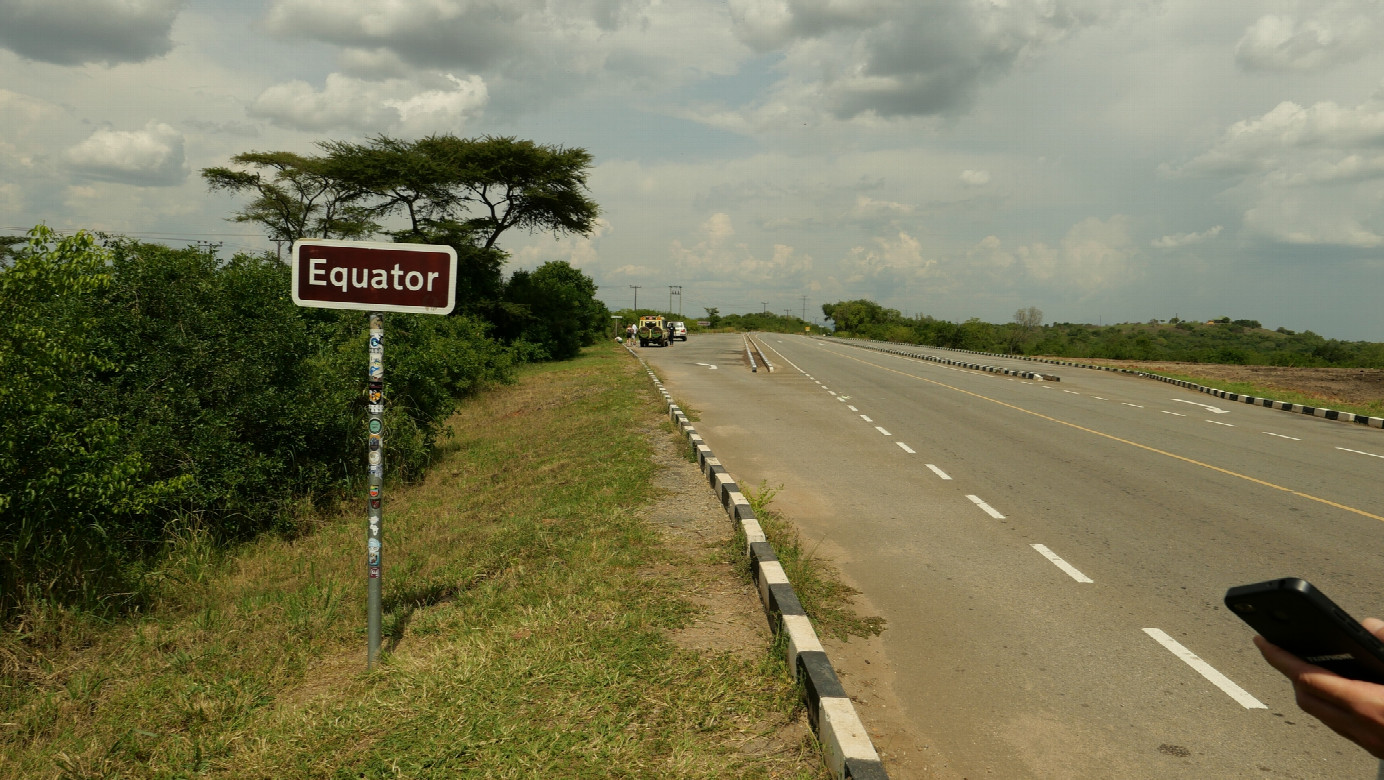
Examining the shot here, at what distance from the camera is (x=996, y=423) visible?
16219 mm

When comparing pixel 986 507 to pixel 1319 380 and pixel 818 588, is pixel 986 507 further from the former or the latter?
pixel 1319 380

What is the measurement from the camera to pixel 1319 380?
31.2m

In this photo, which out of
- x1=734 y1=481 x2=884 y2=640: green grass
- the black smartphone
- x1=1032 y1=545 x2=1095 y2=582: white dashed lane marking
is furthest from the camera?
x1=1032 y1=545 x2=1095 y2=582: white dashed lane marking

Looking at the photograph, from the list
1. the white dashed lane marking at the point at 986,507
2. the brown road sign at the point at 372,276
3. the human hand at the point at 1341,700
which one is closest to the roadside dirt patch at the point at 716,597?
the human hand at the point at 1341,700

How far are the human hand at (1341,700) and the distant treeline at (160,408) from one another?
7321mm

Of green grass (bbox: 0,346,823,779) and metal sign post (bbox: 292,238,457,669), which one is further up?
metal sign post (bbox: 292,238,457,669)

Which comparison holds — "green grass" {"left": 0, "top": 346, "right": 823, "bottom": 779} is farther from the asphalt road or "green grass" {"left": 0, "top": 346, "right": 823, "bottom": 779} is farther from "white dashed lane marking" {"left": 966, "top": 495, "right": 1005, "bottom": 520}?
"white dashed lane marking" {"left": 966, "top": 495, "right": 1005, "bottom": 520}

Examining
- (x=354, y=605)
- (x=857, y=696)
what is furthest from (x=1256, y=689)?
(x=354, y=605)

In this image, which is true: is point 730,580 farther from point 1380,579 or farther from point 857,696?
point 1380,579

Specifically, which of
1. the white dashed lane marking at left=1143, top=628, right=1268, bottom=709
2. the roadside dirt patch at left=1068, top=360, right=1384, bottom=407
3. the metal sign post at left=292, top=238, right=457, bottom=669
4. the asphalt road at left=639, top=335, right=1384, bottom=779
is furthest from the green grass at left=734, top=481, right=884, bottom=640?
the roadside dirt patch at left=1068, top=360, right=1384, bottom=407

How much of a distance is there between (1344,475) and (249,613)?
45.2 ft

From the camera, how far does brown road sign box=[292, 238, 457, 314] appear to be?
4.52 m

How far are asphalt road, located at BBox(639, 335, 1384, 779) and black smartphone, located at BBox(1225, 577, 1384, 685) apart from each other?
8.24ft

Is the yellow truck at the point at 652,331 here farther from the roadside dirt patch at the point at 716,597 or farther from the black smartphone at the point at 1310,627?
the black smartphone at the point at 1310,627
